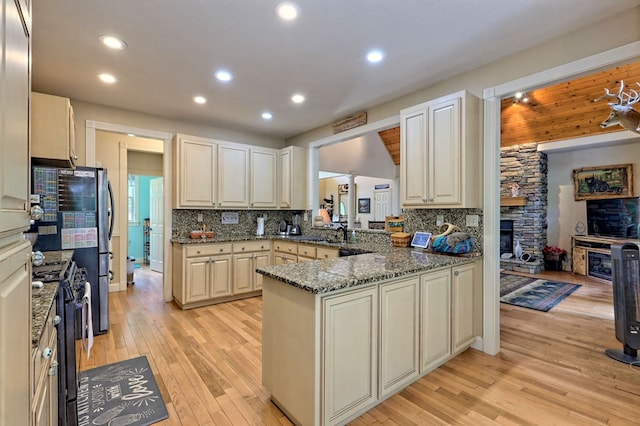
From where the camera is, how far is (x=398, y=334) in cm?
210

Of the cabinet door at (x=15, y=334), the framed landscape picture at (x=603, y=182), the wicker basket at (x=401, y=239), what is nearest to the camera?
the cabinet door at (x=15, y=334)

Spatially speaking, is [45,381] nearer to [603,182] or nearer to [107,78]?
[107,78]

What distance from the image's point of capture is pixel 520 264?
22.3 ft

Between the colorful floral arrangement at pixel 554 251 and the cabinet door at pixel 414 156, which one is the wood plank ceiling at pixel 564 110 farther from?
the colorful floral arrangement at pixel 554 251

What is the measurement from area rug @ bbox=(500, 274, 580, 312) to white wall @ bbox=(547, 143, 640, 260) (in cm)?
178

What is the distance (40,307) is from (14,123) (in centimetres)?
87

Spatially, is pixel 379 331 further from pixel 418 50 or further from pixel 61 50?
pixel 61 50

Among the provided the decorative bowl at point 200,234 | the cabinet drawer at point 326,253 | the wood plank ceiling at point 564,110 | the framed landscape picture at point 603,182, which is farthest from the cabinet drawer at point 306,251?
the framed landscape picture at point 603,182

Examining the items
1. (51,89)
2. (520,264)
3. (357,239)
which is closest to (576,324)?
(357,239)

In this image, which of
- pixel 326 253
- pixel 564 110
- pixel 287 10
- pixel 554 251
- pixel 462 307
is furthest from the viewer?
pixel 554 251

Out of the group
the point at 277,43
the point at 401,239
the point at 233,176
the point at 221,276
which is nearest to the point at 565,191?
the point at 401,239

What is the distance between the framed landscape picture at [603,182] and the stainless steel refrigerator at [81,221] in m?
8.61

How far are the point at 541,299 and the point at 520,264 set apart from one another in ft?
7.86

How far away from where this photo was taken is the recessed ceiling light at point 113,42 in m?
2.41
